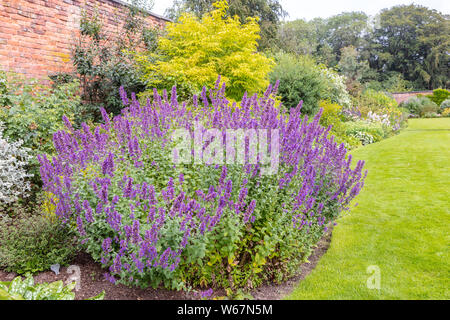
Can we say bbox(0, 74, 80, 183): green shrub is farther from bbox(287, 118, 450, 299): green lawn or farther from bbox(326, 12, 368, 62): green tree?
bbox(326, 12, 368, 62): green tree

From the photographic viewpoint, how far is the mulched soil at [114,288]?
279 centimetres

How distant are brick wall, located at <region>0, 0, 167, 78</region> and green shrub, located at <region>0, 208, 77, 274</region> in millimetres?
4694

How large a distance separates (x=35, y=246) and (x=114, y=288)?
95 cm

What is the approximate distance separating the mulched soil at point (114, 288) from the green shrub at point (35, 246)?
0.10 meters

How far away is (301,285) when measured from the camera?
3205 mm

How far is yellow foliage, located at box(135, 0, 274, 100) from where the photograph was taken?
778cm

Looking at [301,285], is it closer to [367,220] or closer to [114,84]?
[367,220]

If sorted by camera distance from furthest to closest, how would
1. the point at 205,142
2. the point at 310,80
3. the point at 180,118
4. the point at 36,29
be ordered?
the point at 310,80 → the point at 36,29 → the point at 180,118 → the point at 205,142

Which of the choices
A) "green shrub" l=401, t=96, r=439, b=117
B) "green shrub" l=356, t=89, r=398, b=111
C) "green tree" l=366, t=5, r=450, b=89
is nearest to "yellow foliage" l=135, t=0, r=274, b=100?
"green shrub" l=356, t=89, r=398, b=111

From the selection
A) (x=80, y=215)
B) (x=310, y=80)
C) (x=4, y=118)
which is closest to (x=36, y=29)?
(x=4, y=118)

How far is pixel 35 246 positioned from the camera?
3127mm

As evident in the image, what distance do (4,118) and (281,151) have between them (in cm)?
446

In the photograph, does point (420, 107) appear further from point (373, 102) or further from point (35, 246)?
point (35, 246)

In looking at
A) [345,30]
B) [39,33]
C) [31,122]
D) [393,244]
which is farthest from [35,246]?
[345,30]
